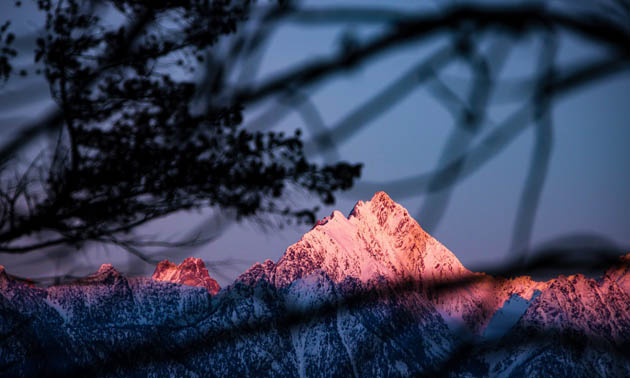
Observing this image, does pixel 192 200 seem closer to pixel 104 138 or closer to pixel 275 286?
pixel 104 138

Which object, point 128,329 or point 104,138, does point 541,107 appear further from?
point 128,329

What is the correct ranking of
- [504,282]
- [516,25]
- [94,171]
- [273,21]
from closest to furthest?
[516,25] → [504,282] → [273,21] → [94,171]

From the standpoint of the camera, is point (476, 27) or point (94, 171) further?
point (94, 171)

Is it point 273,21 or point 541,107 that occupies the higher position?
point 273,21

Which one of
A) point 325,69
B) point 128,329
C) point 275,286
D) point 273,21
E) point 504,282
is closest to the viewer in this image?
point 325,69

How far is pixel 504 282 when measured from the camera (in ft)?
6.97

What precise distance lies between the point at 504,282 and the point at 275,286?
201 metres

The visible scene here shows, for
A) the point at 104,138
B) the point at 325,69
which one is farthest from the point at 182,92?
the point at 325,69

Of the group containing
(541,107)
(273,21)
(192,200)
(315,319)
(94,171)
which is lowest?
(315,319)

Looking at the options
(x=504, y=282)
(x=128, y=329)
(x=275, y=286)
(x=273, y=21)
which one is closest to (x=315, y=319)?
(x=504, y=282)

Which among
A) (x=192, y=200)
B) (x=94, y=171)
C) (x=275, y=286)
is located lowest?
(x=192, y=200)

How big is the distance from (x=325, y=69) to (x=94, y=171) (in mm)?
3872

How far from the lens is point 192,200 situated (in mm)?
5328

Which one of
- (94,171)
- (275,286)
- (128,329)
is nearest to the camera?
(94,171)
